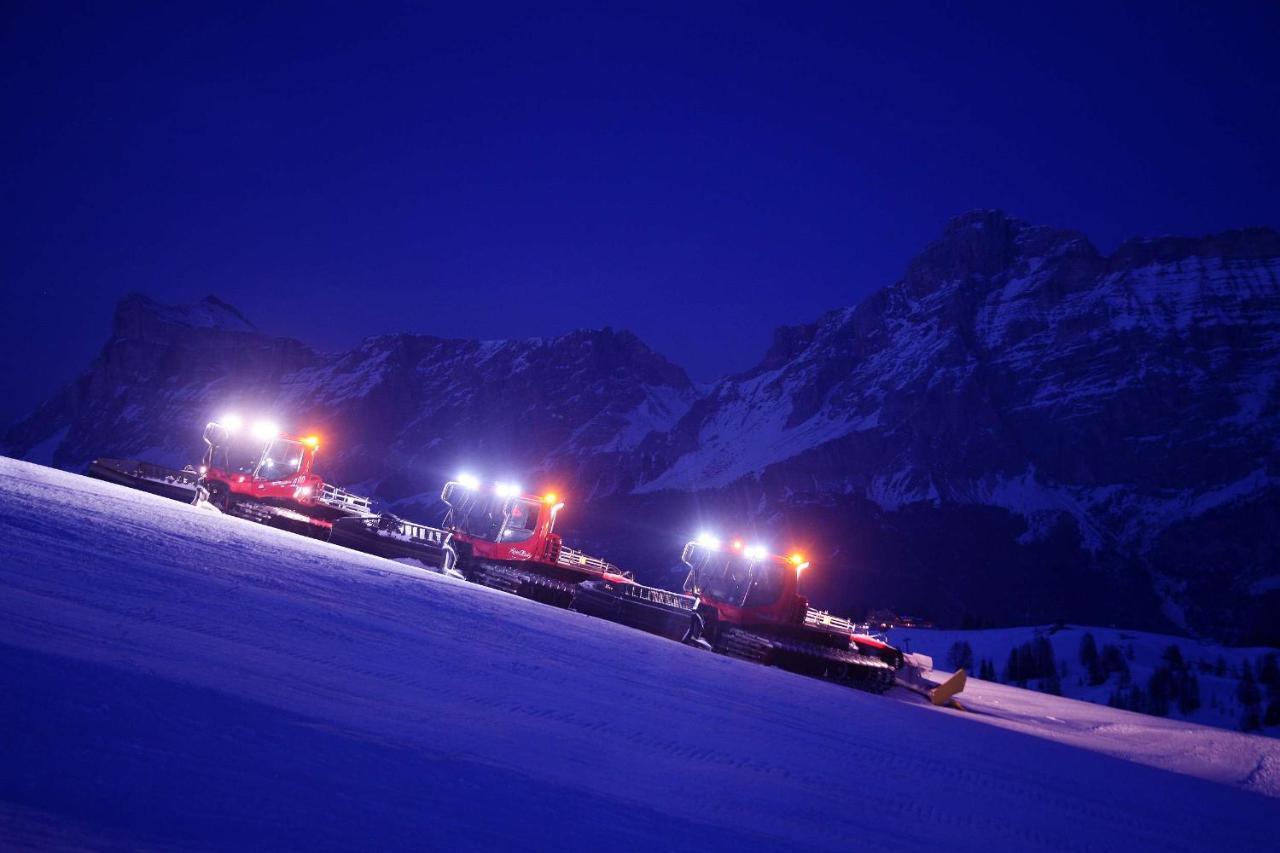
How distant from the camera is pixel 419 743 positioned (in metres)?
5.61

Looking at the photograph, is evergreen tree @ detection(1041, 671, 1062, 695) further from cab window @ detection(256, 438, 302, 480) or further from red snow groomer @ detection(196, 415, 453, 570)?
cab window @ detection(256, 438, 302, 480)

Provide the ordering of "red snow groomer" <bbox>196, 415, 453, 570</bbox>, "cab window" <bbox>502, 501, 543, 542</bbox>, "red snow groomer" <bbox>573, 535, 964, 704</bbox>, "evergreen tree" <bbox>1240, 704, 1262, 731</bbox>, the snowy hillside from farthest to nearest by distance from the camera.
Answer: the snowy hillside < "evergreen tree" <bbox>1240, 704, 1262, 731</bbox> < "red snow groomer" <bbox>196, 415, 453, 570</bbox> < "cab window" <bbox>502, 501, 543, 542</bbox> < "red snow groomer" <bbox>573, 535, 964, 704</bbox>

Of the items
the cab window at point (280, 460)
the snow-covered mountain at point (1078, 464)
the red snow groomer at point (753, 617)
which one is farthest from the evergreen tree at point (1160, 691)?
the snow-covered mountain at point (1078, 464)

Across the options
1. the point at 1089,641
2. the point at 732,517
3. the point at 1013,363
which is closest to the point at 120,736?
the point at 1089,641

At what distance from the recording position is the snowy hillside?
51.8 metres

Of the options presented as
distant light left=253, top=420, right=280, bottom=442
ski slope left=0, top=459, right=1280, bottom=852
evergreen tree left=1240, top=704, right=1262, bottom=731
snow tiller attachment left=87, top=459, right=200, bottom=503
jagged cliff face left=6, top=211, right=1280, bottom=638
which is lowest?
evergreen tree left=1240, top=704, right=1262, bottom=731

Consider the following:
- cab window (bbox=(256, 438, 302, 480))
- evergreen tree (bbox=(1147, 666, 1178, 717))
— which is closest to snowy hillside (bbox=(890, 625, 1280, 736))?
evergreen tree (bbox=(1147, 666, 1178, 717))

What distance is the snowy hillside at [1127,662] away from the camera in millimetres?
51781

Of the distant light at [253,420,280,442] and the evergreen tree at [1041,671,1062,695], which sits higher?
the distant light at [253,420,280,442]

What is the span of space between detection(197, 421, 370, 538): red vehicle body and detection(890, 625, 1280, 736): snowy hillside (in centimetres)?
4284

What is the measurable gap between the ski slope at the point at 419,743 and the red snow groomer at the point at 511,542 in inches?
322

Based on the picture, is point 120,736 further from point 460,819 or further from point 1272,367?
point 1272,367

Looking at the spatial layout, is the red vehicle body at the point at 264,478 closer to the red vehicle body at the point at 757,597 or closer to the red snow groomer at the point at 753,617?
the red snow groomer at the point at 753,617

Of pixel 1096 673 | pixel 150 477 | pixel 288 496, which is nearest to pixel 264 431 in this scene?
pixel 288 496
